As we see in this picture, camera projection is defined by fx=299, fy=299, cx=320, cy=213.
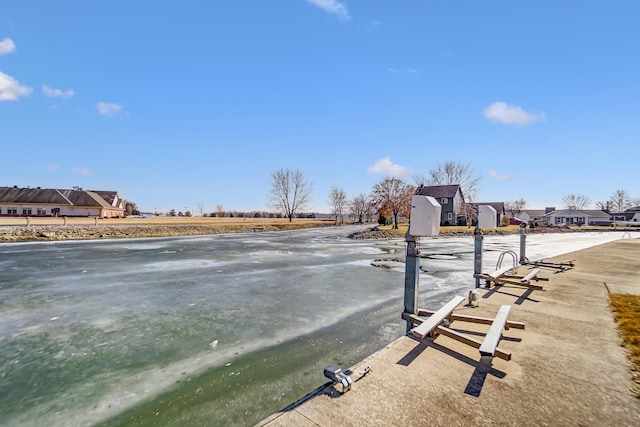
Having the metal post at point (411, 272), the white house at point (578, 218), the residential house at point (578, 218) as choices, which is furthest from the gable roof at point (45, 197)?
the white house at point (578, 218)

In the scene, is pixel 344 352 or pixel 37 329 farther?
pixel 37 329

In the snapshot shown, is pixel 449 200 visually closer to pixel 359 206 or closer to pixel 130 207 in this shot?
pixel 359 206

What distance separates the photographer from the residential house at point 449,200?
48812 mm

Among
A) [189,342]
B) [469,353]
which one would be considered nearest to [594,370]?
[469,353]

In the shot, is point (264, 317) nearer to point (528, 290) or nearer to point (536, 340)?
point (536, 340)

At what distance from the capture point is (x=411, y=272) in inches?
151

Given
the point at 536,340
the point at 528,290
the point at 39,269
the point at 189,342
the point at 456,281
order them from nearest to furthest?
1. the point at 536,340
2. the point at 189,342
3. the point at 528,290
4. the point at 456,281
5. the point at 39,269

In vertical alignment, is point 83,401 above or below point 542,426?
below

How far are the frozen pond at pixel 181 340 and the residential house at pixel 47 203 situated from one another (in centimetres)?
5685

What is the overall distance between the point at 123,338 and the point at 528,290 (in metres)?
7.53

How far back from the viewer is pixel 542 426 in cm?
213

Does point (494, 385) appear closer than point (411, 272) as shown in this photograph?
Yes

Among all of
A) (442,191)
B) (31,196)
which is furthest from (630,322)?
(31,196)

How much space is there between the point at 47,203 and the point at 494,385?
69.5 metres
